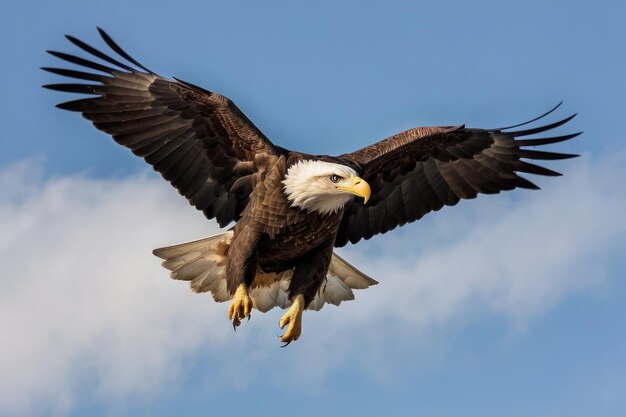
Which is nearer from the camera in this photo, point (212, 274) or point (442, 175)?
point (212, 274)

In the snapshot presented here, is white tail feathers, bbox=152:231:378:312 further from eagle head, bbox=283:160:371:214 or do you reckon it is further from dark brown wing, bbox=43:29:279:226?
eagle head, bbox=283:160:371:214

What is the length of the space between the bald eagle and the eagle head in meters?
0.01

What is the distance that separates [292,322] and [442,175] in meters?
2.44

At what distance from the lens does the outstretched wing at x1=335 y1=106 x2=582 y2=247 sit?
12.9m

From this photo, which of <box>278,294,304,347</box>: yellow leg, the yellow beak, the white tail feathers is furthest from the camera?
the white tail feathers

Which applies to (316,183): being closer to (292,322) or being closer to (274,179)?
(274,179)

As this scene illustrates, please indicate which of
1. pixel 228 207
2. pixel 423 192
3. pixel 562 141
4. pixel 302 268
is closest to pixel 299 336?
pixel 302 268

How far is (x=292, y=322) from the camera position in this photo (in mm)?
11680

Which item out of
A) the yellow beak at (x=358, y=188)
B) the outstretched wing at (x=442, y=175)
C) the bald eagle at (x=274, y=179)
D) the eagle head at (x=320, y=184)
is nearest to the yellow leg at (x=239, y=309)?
the bald eagle at (x=274, y=179)

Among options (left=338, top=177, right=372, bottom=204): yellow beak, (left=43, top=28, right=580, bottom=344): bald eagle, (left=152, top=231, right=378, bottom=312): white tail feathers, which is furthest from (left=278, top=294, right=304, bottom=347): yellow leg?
(left=338, top=177, right=372, bottom=204): yellow beak

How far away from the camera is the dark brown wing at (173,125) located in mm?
11773

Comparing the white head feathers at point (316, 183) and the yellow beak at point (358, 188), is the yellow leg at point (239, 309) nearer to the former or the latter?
the white head feathers at point (316, 183)

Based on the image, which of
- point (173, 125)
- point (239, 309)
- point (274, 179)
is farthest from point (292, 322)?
point (173, 125)

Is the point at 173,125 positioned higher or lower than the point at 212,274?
higher
